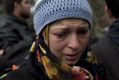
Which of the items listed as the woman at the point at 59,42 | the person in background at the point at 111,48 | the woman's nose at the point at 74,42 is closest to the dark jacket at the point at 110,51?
the person in background at the point at 111,48

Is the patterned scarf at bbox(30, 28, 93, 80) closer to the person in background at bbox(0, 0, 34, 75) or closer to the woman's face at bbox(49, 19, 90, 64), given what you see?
the woman's face at bbox(49, 19, 90, 64)

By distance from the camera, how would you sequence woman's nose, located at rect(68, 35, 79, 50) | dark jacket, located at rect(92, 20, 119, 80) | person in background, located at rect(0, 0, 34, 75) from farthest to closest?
person in background, located at rect(0, 0, 34, 75), dark jacket, located at rect(92, 20, 119, 80), woman's nose, located at rect(68, 35, 79, 50)

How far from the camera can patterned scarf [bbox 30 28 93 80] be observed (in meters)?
2.80

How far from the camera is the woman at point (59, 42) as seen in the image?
2803mm

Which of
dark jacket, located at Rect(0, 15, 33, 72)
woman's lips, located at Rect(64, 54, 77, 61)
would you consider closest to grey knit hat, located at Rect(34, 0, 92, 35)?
woman's lips, located at Rect(64, 54, 77, 61)

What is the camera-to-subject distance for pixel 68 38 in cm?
281

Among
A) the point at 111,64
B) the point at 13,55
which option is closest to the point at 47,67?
the point at 111,64

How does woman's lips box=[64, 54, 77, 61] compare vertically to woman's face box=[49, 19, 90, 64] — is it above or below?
A: below

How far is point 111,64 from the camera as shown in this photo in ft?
11.4

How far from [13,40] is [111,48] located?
1.51m

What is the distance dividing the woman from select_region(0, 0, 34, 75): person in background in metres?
0.46

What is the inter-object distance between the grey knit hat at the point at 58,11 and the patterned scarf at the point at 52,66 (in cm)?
8

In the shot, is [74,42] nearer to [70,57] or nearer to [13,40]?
[70,57]

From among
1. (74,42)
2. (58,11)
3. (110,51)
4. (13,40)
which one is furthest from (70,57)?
(13,40)
